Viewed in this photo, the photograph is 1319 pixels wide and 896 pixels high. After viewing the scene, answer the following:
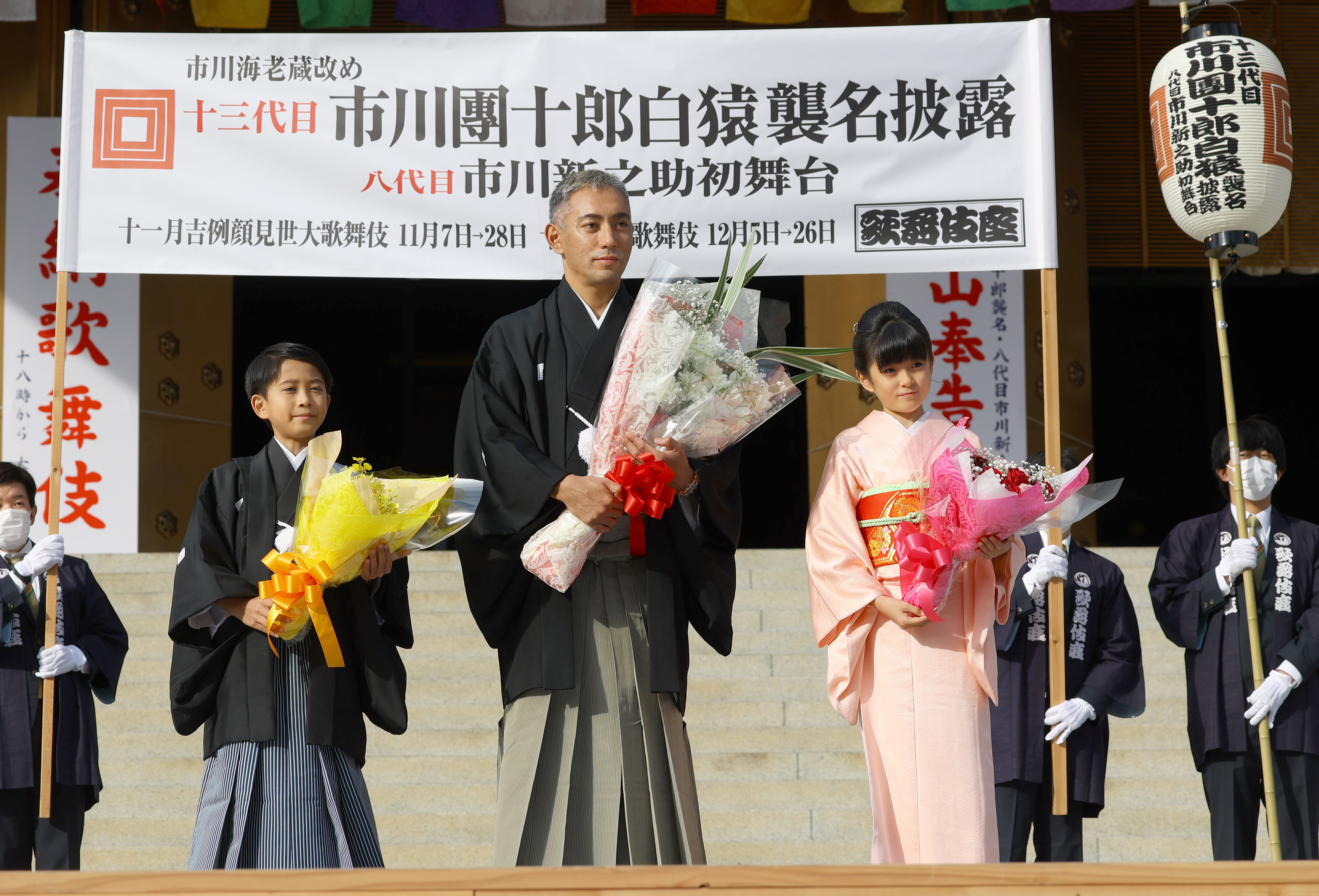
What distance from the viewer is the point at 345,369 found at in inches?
524

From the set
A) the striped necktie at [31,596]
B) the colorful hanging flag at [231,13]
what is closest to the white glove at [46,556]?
the striped necktie at [31,596]

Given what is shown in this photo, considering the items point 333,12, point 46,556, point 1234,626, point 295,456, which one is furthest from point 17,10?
point 1234,626

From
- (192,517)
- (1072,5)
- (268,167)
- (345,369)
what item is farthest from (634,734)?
(345,369)

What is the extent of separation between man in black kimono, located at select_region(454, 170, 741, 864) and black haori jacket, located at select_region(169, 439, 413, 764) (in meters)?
0.37

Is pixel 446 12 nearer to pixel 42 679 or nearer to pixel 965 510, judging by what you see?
pixel 42 679

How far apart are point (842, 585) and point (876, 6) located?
6294 millimetres

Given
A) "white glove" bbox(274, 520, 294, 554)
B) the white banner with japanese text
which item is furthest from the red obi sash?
"white glove" bbox(274, 520, 294, 554)

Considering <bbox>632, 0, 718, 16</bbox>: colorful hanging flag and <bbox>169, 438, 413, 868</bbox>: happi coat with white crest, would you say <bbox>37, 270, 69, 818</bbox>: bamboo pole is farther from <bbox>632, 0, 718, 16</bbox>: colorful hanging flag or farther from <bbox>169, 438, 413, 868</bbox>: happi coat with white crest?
<bbox>632, 0, 718, 16</bbox>: colorful hanging flag

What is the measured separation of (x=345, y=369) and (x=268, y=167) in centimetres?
832

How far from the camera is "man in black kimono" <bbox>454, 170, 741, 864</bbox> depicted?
367cm

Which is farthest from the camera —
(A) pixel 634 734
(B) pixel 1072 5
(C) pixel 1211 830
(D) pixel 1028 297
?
(D) pixel 1028 297

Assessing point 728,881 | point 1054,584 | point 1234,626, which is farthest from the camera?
point 1234,626

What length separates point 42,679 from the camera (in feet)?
17.2

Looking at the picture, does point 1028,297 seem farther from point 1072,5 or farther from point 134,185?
point 134,185
